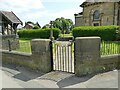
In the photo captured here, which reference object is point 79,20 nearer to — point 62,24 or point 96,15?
point 96,15

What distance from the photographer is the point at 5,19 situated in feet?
70.2

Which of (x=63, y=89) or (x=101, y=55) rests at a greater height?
(x=101, y=55)

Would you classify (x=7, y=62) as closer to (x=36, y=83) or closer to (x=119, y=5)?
(x=36, y=83)

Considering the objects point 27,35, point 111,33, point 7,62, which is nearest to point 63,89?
point 7,62

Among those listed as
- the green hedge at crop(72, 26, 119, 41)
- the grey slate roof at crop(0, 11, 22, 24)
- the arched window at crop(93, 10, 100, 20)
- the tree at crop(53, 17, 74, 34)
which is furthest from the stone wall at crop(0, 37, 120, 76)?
the tree at crop(53, 17, 74, 34)

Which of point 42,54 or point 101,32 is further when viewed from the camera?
point 101,32

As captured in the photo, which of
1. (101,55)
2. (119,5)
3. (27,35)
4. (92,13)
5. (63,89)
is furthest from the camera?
(27,35)

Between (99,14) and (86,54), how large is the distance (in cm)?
2291

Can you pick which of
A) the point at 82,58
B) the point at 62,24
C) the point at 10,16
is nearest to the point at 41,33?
the point at 10,16

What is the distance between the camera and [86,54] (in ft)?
21.6

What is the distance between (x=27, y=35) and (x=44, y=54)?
89.7 feet

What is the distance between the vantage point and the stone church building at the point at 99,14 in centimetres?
2544

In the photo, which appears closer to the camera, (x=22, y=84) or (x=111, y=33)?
(x=22, y=84)

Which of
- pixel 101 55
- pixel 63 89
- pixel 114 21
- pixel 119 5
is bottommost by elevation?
pixel 63 89
